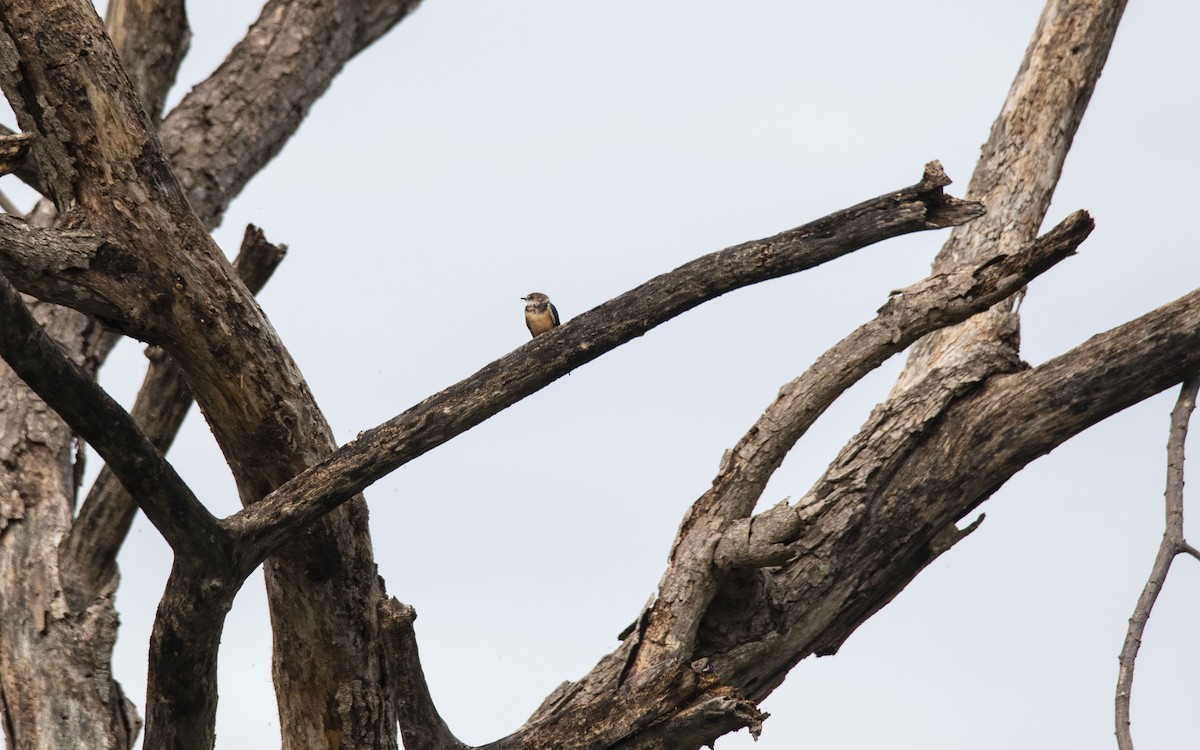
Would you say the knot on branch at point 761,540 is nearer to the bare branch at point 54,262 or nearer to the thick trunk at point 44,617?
the bare branch at point 54,262

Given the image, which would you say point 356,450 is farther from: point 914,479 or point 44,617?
point 44,617

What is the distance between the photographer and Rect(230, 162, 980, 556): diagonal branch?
4012 mm

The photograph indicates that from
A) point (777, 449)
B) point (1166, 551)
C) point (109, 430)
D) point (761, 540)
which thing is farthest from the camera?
point (777, 449)

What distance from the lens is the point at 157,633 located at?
400 cm

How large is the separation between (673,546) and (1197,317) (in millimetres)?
2192

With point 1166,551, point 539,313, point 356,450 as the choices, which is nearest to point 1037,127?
point 1166,551

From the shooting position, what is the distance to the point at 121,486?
5836 millimetres

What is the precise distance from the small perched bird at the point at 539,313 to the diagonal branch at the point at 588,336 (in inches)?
130

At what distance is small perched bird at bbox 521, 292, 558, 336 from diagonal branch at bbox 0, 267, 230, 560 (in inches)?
155

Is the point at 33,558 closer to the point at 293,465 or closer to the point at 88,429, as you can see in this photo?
the point at 293,465

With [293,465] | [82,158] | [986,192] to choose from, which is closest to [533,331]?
[986,192]

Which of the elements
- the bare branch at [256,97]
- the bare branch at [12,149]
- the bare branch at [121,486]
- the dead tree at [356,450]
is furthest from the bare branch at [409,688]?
the bare branch at [256,97]

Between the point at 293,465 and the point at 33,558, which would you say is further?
the point at 33,558

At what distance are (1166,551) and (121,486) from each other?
4.43 metres
